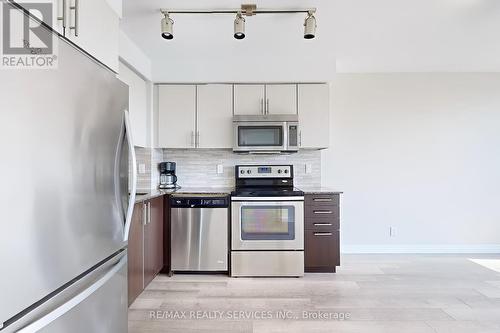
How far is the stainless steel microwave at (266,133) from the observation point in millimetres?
3404

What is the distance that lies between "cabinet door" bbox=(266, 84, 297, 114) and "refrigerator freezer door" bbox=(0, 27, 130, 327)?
7.46 ft

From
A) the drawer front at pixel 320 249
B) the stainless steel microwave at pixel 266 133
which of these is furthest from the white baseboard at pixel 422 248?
the stainless steel microwave at pixel 266 133

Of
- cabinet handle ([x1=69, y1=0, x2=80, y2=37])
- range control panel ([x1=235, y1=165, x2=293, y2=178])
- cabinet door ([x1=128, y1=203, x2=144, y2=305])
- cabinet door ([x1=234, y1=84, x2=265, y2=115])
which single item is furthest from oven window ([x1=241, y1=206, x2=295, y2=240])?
cabinet handle ([x1=69, y1=0, x2=80, y2=37])

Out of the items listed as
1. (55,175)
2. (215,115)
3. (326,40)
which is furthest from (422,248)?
(55,175)

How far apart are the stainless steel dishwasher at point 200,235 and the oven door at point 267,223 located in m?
0.14

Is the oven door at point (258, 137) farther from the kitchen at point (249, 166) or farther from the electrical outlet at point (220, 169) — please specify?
the electrical outlet at point (220, 169)

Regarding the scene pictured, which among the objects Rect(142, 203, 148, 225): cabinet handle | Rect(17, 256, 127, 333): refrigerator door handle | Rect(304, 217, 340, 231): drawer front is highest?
Rect(142, 203, 148, 225): cabinet handle

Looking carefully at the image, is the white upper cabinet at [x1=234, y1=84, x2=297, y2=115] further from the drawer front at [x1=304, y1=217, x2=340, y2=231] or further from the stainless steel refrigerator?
the stainless steel refrigerator

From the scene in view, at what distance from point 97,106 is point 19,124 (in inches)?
17.2

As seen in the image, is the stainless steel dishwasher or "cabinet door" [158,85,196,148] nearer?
the stainless steel dishwasher

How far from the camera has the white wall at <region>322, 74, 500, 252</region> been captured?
3959mm

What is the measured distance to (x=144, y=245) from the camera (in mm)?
2635

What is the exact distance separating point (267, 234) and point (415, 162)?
227 cm

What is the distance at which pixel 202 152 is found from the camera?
3.83 m
